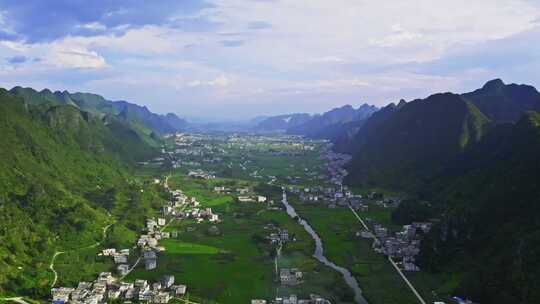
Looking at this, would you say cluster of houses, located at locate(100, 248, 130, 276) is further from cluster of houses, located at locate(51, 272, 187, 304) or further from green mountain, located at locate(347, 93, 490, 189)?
green mountain, located at locate(347, 93, 490, 189)

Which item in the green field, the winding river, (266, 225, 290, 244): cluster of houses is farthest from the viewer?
(266, 225, 290, 244): cluster of houses

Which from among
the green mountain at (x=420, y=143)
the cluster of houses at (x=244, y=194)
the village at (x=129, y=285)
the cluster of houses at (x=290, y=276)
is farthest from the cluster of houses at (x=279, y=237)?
the green mountain at (x=420, y=143)

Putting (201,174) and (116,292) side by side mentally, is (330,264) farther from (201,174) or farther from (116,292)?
(201,174)

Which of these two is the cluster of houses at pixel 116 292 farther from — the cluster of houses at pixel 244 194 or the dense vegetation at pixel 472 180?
the cluster of houses at pixel 244 194

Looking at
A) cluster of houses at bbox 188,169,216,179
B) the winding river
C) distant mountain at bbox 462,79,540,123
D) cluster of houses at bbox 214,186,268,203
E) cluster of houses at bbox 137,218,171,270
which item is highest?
distant mountain at bbox 462,79,540,123

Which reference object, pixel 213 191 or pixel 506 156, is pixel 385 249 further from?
pixel 213 191

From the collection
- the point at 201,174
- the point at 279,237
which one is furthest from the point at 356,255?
the point at 201,174

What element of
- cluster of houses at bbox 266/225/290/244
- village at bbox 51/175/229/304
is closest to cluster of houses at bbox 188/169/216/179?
village at bbox 51/175/229/304
